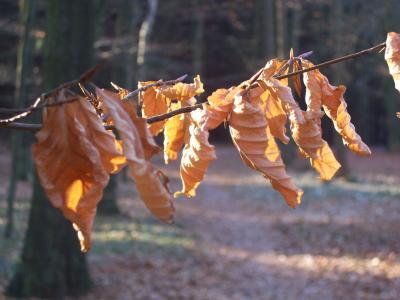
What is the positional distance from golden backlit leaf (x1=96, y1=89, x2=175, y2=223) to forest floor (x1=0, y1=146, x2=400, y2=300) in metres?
5.84

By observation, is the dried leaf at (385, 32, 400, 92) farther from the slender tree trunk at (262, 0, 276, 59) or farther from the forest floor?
the slender tree trunk at (262, 0, 276, 59)

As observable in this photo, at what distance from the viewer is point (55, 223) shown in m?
6.11

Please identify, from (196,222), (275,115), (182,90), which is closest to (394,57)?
(275,115)

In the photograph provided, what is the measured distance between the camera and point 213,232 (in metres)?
11.1

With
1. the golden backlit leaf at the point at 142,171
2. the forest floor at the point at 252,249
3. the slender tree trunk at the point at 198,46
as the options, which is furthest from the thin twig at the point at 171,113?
the slender tree trunk at the point at 198,46

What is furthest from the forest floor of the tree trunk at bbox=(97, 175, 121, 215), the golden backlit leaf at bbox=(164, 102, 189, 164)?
the golden backlit leaf at bbox=(164, 102, 189, 164)

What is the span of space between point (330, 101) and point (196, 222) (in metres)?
10.8

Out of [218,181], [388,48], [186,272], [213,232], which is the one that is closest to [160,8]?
[218,181]

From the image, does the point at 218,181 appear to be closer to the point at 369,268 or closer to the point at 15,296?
the point at 369,268

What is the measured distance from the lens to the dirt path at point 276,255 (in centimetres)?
712

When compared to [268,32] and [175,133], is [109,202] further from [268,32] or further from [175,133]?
[175,133]

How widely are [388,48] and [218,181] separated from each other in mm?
19221

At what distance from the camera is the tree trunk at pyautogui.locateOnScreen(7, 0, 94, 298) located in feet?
20.0

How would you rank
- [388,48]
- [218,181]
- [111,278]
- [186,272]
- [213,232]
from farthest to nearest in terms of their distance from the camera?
1. [218,181]
2. [213,232]
3. [186,272]
4. [111,278]
5. [388,48]
